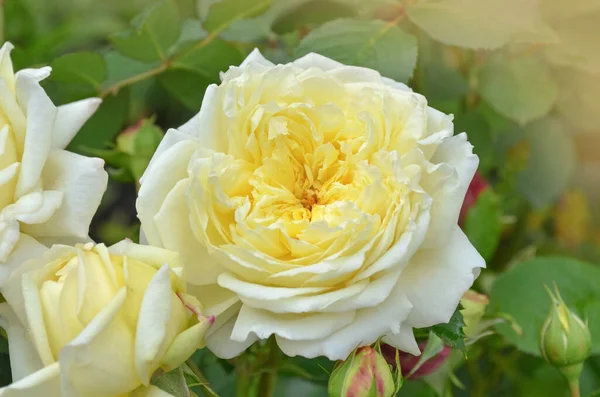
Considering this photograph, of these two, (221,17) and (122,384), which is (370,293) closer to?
(122,384)

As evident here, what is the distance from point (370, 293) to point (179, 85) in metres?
0.41

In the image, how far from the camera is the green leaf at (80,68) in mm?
711

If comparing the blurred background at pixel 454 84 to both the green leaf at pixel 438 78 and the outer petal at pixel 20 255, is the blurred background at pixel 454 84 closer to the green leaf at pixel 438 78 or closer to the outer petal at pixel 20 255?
the green leaf at pixel 438 78

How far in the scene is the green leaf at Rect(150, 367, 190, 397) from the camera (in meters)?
0.46

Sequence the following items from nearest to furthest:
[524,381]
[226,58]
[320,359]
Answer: [320,359] < [226,58] < [524,381]

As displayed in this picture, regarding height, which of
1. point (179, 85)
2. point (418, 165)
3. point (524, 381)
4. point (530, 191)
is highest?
point (418, 165)

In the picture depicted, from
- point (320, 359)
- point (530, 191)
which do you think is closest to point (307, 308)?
point (320, 359)

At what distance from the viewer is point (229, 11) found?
71 cm

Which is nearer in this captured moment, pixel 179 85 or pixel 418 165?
pixel 418 165

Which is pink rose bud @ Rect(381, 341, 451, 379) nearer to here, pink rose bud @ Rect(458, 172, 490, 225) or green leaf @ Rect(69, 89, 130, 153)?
pink rose bud @ Rect(458, 172, 490, 225)

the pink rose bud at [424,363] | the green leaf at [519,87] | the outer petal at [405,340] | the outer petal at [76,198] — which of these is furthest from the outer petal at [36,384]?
the green leaf at [519,87]

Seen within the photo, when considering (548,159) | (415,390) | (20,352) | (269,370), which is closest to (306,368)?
(269,370)

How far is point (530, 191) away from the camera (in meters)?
0.96

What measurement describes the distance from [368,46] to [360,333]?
0.98ft
